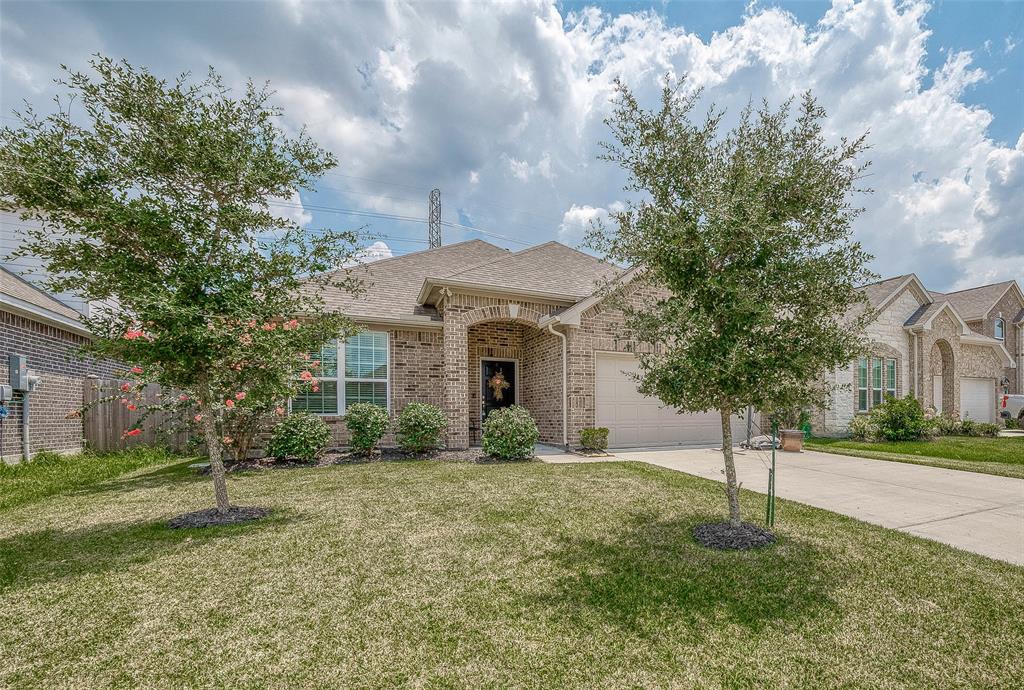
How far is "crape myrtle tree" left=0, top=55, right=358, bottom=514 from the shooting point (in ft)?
15.4

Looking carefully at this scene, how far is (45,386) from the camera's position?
9.62 metres

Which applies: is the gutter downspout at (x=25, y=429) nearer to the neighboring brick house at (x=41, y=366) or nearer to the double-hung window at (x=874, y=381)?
the neighboring brick house at (x=41, y=366)

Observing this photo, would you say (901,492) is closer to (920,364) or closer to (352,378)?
(352,378)

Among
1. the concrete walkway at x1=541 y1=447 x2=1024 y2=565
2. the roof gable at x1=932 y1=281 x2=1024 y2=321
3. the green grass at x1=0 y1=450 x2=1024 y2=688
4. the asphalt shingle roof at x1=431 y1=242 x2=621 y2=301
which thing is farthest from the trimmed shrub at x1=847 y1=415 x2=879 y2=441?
the roof gable at x1=932 y1=281 x2=1024 y2=321

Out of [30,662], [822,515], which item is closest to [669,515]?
[822,515]

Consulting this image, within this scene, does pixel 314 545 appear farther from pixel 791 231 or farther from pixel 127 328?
pixel 791 231

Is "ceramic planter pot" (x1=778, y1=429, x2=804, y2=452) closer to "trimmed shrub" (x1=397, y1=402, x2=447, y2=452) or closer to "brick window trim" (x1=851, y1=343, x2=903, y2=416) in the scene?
"brick window trim" (x1=851, y1=343, x2=903, y2=416)

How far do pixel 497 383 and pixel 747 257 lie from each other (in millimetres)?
8773

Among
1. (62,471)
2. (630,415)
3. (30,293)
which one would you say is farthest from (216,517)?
(30,293)

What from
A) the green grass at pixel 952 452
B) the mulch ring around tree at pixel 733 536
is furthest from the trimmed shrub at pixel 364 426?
the green grass at pixel 952 452

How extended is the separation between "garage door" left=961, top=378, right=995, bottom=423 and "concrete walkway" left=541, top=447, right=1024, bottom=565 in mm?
12293

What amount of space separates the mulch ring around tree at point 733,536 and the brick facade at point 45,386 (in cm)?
1058

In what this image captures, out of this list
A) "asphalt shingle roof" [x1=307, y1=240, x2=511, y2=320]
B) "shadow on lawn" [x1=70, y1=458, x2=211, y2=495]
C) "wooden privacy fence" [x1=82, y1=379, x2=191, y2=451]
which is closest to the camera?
"shadow on lawn" [x1=70, y1=458, x2=211, y2=495]

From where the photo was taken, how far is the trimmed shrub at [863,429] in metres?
13.4
